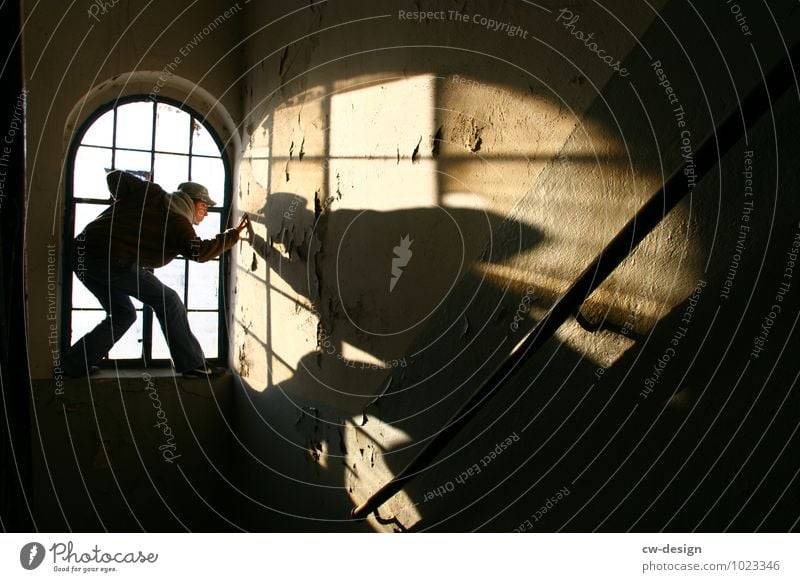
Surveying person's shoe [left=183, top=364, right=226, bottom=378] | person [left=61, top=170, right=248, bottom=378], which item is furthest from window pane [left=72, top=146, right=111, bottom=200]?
person's shoe [left=183, top=364, right=226, bottom=378]

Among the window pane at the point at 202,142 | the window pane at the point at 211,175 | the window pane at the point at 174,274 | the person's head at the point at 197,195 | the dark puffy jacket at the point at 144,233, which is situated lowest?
the window pane at the point at 174,274

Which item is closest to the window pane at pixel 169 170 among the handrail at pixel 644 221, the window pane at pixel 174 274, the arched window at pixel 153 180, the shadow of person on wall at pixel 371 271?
the arched window at pixel 153 180

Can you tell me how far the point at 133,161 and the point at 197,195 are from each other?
20.5 inches

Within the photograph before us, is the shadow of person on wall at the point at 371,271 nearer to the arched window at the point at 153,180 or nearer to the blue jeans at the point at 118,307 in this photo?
the blue jeans at the point at 118,307

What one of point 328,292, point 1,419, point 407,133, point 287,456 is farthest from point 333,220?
point 1,419

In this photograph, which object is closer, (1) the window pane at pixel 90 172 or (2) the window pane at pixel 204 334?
(1) the window pane at pixel 90 172

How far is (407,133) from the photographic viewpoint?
1808 mm

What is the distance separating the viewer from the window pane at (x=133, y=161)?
309 cm

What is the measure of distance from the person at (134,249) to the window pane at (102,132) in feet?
1.12

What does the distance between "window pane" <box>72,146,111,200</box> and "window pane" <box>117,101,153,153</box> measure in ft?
0.32

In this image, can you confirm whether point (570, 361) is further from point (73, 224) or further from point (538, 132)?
point (73, 224)

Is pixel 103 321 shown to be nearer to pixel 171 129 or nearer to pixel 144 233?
pixel 144 233

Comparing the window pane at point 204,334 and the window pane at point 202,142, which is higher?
the window pane at point 202,142

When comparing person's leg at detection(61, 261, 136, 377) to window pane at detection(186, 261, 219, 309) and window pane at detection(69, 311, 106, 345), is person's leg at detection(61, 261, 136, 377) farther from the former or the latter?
window pane at detection(186, 261, 219, 309)
